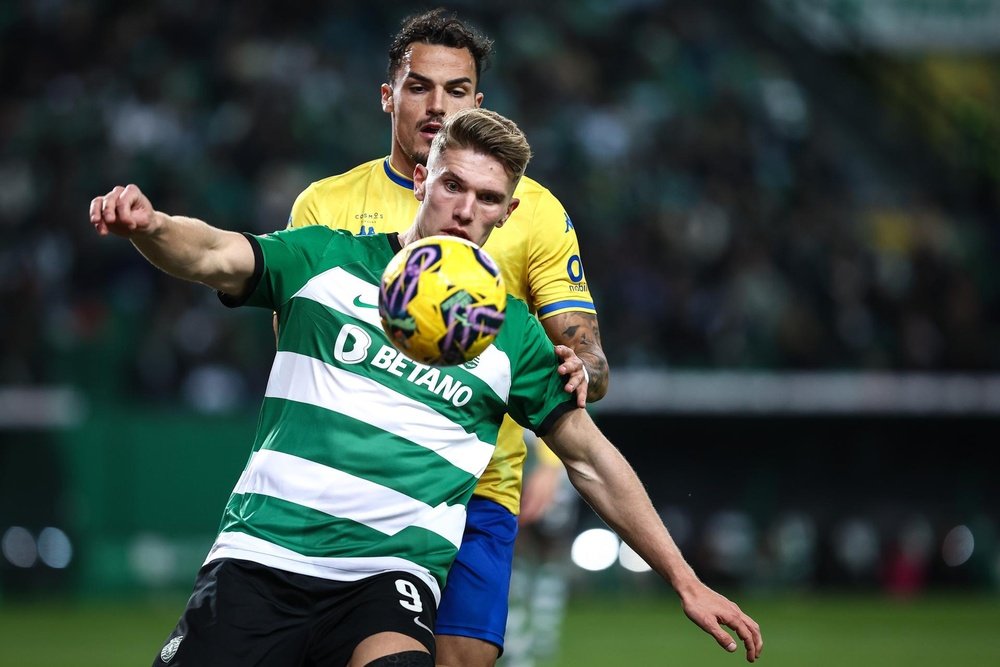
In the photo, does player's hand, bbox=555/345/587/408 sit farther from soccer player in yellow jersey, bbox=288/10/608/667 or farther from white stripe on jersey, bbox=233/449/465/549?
white stripe on jersey, bbox=233/449/465/549

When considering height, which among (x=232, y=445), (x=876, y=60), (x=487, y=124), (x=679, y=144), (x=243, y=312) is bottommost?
(x=487, y=124)

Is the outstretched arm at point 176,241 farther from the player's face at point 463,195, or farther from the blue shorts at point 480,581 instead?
the blue shorts at point 480,581

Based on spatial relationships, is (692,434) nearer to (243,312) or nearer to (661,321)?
(661,321)

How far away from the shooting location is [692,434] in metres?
16.3

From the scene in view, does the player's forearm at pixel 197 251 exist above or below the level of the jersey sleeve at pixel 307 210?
below

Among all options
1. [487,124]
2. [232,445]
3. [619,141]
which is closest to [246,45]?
[619,141]

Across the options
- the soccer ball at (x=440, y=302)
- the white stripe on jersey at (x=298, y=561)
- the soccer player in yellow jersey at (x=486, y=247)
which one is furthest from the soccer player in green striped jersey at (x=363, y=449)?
the soccer player in yellow jersey at (x=486, y=247)

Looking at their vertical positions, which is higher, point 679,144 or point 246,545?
point 679,144

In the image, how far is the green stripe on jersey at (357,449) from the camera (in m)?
4.12

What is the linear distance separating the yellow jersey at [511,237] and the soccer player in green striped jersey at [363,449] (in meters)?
0.70

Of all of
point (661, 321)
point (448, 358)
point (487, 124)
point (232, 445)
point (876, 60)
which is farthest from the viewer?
point (876, 60)

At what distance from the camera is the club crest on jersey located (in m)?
3.91

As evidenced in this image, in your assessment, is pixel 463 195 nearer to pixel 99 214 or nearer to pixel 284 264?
pixel 284 264

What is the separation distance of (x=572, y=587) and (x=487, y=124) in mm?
12406
